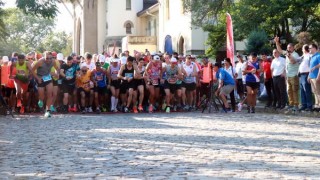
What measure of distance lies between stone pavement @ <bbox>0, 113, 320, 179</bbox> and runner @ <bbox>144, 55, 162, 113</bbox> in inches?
199

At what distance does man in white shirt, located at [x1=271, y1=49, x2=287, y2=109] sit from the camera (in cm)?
2006

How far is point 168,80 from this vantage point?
2283 centimetres

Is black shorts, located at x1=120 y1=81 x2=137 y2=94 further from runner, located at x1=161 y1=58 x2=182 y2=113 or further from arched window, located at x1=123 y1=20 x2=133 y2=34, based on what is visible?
arched window, located at x1=123 y1=20 x2=133 y2=34

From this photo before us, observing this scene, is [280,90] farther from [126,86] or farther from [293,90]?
[126,86]

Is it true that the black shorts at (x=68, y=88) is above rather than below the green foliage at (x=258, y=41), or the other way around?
below

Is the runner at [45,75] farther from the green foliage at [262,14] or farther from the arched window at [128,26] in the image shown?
the arched window at [128,26]

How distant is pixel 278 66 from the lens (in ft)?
65.9

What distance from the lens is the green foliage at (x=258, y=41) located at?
3853 centimetres

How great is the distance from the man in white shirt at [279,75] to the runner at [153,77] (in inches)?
165

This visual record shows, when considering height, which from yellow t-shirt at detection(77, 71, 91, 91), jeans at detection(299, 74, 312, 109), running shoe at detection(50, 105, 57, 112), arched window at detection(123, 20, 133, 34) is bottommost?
running shoe at detection(50, 105, 57, 112)

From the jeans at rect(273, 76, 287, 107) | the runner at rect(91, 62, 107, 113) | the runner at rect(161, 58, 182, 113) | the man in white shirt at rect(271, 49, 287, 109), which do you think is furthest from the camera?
the runner at rect(161, 58, 182, 113)

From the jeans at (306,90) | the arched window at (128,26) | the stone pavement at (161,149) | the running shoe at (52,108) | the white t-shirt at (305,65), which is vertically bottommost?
the stone pavement at (161,149)

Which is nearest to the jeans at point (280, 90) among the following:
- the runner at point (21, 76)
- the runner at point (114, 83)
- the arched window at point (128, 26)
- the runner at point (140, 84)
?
the runner at point (140, 84)

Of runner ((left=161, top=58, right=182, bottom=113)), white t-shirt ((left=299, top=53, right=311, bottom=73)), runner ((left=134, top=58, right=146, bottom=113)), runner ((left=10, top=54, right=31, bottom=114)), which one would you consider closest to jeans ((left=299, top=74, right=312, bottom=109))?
white t-shirt ((left=299, top=53, right=311, bottom=73))
